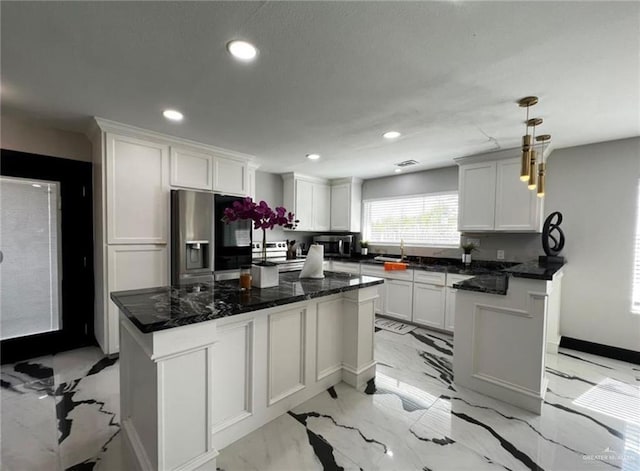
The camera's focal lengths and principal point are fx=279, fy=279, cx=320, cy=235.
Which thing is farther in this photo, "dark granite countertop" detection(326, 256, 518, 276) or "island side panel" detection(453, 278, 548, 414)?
"dark granite countertop" detection(326, 256, 518, 276)

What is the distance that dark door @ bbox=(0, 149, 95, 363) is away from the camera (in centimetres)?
274

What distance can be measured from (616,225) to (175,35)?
439 centimetres

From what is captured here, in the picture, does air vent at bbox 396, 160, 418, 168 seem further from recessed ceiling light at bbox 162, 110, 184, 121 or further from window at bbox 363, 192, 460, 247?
recessed ceiling light at bbox 162, 110, 184, 121

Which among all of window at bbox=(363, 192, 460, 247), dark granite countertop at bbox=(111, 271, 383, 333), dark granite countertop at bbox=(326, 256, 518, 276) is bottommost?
dark granite countertop at bbox=(326, 256, 518, 276)

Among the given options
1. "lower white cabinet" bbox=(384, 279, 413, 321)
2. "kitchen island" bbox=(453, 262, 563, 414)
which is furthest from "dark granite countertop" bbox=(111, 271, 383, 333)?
"lower white cabinet" bbox=(384, 279, 413, 321)

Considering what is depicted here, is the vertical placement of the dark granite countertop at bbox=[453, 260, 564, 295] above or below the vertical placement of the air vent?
below

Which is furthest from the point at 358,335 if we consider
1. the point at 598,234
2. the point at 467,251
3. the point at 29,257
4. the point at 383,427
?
the point at 29,257

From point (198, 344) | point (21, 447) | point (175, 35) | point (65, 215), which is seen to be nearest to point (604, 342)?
point (198, 344)

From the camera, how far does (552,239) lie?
3.30 meters

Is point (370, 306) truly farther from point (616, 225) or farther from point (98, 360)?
point (616, 225)

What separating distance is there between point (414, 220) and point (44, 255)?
15.9 ft

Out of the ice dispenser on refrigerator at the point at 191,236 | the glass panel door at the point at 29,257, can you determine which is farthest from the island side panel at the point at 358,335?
the glass panel door at the point at 29,257

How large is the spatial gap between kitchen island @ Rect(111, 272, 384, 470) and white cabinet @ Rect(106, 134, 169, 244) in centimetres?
137

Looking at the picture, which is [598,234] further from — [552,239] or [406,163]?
[406,163]
